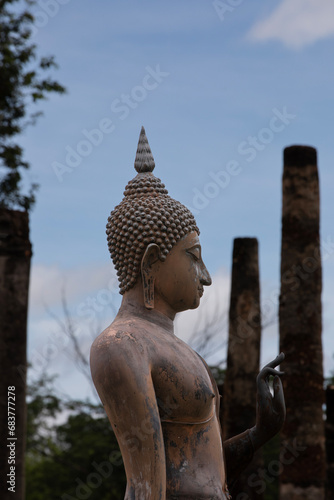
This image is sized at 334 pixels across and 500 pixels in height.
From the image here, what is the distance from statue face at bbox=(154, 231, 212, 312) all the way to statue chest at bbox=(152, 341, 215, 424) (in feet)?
1.20

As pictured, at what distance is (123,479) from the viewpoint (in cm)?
2047

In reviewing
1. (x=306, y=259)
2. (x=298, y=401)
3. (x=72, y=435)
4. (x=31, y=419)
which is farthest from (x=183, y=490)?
(x=31, y=419)

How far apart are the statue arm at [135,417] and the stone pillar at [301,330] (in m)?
5.08

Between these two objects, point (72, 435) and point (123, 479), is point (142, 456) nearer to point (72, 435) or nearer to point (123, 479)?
point (123, 479)

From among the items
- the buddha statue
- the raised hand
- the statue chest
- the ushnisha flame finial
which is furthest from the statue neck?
the ushnisha flame finial

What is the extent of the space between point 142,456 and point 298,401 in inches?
202

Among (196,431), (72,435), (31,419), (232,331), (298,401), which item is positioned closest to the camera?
(196,431)

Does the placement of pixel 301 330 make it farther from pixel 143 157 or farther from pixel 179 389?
pixel 179 389

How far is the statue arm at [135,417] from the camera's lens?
16.5 feet

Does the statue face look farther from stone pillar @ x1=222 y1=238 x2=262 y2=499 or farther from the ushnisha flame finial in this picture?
stone pillar @ x1=222 y1=238 x2=262 y2=499

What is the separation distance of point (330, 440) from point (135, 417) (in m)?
7.90

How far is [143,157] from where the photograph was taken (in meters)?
5.95

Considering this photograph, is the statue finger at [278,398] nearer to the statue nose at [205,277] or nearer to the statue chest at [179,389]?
the statue chest at [179,389]

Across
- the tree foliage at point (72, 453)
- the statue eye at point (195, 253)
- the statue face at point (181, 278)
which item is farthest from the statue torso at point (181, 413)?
the tree foliage at point (72, 453)
